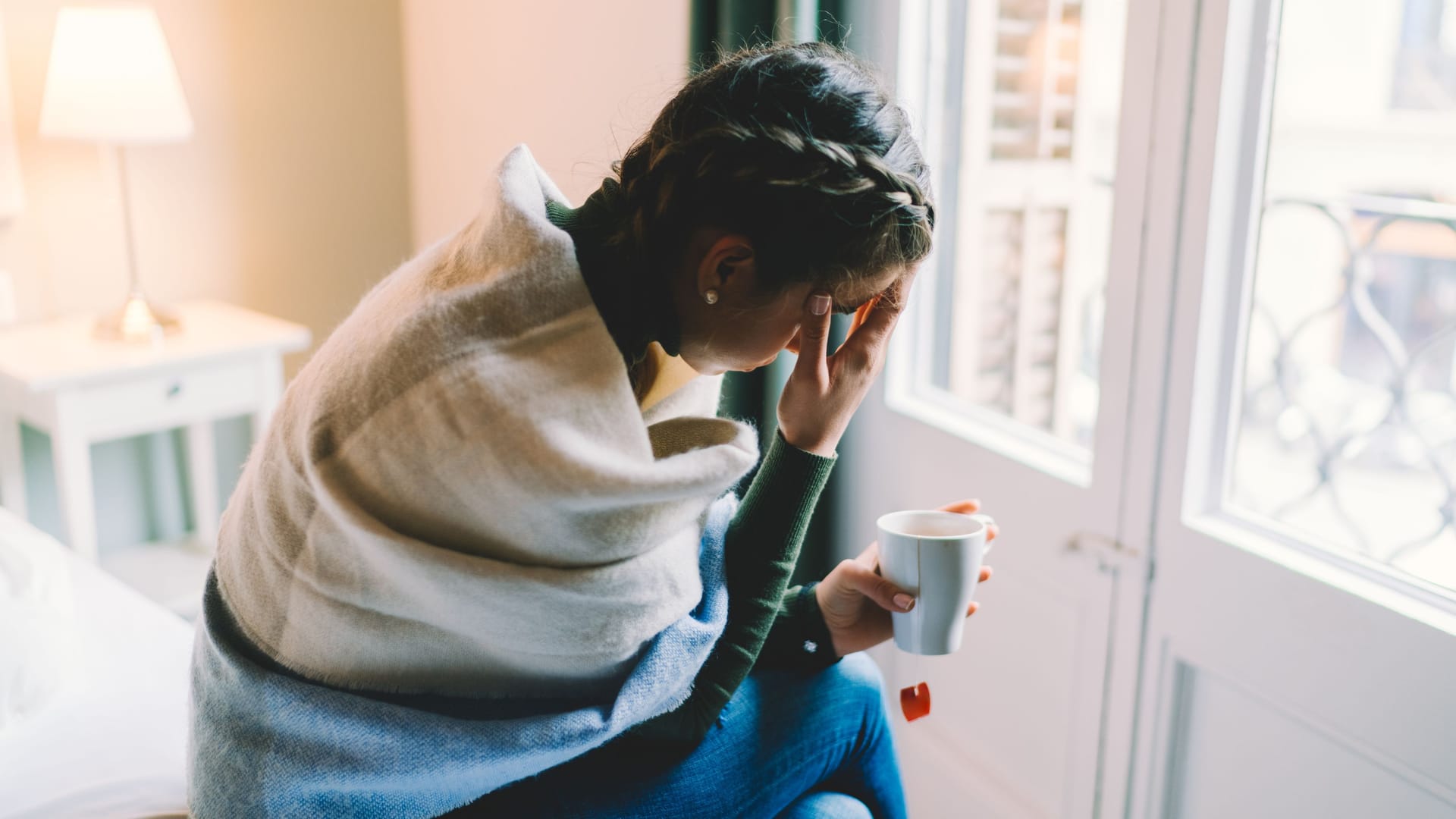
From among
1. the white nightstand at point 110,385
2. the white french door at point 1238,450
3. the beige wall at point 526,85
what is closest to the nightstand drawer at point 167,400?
the white nightstand at point 110,385

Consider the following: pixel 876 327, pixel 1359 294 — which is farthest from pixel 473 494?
pixel 1359 294

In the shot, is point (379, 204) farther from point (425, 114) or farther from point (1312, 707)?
point (1312, 707)

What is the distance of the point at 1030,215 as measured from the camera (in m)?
1.80

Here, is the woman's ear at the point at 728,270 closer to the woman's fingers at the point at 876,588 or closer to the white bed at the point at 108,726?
the woman's fingers at the point at 876,588

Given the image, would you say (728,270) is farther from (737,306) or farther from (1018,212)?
(1018,212)

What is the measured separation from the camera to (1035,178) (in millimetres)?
1795

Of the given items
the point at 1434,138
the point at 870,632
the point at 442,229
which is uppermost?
the point at 1434,138

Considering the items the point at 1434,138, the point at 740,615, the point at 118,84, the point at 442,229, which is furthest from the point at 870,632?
the point at 442,229

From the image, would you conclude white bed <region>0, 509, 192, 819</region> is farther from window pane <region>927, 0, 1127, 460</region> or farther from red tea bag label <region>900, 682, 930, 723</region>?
window pane <region>927, 0, 1127, 460</region>

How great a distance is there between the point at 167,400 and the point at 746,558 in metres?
1.33

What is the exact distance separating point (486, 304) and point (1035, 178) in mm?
1236

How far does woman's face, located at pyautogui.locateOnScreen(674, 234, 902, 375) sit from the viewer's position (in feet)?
2.73

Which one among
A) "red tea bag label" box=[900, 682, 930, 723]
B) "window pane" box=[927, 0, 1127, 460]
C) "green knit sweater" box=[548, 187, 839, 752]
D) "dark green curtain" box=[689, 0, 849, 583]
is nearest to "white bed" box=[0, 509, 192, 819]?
"green knit sweater" box=[548, 187, 839, 752]

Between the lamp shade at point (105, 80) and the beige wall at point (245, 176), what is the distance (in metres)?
0.23
